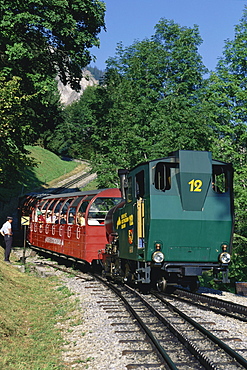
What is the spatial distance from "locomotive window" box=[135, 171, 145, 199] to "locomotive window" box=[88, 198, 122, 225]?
15.8ft

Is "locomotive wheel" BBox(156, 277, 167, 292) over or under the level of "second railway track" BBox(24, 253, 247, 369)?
over

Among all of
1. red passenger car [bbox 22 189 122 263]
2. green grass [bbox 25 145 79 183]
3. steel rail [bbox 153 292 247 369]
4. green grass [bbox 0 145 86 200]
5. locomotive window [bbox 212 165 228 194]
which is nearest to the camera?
steel rail [bbox 153 292 247 369]

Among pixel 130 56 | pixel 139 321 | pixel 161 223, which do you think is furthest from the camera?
pixel 130 56

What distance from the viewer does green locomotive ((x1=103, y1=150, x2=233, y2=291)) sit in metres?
11.5

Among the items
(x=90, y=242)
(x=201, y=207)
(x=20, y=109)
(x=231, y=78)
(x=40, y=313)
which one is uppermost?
(x=231, y=78)

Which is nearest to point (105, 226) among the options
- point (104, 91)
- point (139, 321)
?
point (139, 321)

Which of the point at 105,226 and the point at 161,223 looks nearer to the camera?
the point at 161,223

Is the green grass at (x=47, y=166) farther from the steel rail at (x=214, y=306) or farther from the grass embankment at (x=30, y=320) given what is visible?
the steel rail at (x=214, y=306)

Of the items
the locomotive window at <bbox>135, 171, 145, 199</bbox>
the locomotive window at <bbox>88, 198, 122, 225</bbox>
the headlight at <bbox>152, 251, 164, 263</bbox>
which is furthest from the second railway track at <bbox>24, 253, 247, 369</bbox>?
the locomotive window at <bbox>88, 198, 122, 225</bbox>

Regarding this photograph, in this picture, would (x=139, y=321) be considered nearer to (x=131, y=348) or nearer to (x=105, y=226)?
(x=131, y=348)

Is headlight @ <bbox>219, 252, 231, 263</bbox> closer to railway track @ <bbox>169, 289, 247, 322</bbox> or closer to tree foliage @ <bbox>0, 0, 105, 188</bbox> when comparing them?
railway track @ <bbox>169, 289, 247, 322</bbox>

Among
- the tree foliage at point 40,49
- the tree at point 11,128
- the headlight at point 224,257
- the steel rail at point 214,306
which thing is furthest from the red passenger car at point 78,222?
the headlight at point 224,257

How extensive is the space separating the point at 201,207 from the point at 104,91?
30.1 meters

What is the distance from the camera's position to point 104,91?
4028cm
